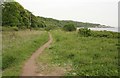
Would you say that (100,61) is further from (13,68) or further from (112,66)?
(13,68)

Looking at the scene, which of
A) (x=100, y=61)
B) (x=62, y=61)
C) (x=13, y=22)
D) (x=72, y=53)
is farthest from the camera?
(x=13, y=22)

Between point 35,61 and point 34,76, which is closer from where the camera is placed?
point 34,76

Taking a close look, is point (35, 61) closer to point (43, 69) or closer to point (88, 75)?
point (43, 69)

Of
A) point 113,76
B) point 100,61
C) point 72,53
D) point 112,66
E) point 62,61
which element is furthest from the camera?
point 72,53

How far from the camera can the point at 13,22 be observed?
47.3m

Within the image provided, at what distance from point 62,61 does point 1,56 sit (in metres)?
3.97

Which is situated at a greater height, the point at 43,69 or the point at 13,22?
the point at 13,22

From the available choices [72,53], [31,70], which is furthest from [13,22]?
[31,70]

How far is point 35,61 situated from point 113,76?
591 centimetres

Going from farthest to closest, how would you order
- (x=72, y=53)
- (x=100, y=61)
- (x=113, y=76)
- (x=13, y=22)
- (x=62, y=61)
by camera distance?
(x=13, y=22) → (x=72, y=53) → (x=62, y=61) → (x=100, y=61) → (x=113, y=76)

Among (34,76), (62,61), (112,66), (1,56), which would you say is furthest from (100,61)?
(1,56)

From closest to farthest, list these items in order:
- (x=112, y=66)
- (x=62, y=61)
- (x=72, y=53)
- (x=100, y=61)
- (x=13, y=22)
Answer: (x=112, y=66)
(x=100, y=61)
(x=62, y=61)
(x=72, y=53)
(x=13, y=22)

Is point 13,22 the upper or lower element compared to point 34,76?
upper

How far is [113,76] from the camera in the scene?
33.7 ft
